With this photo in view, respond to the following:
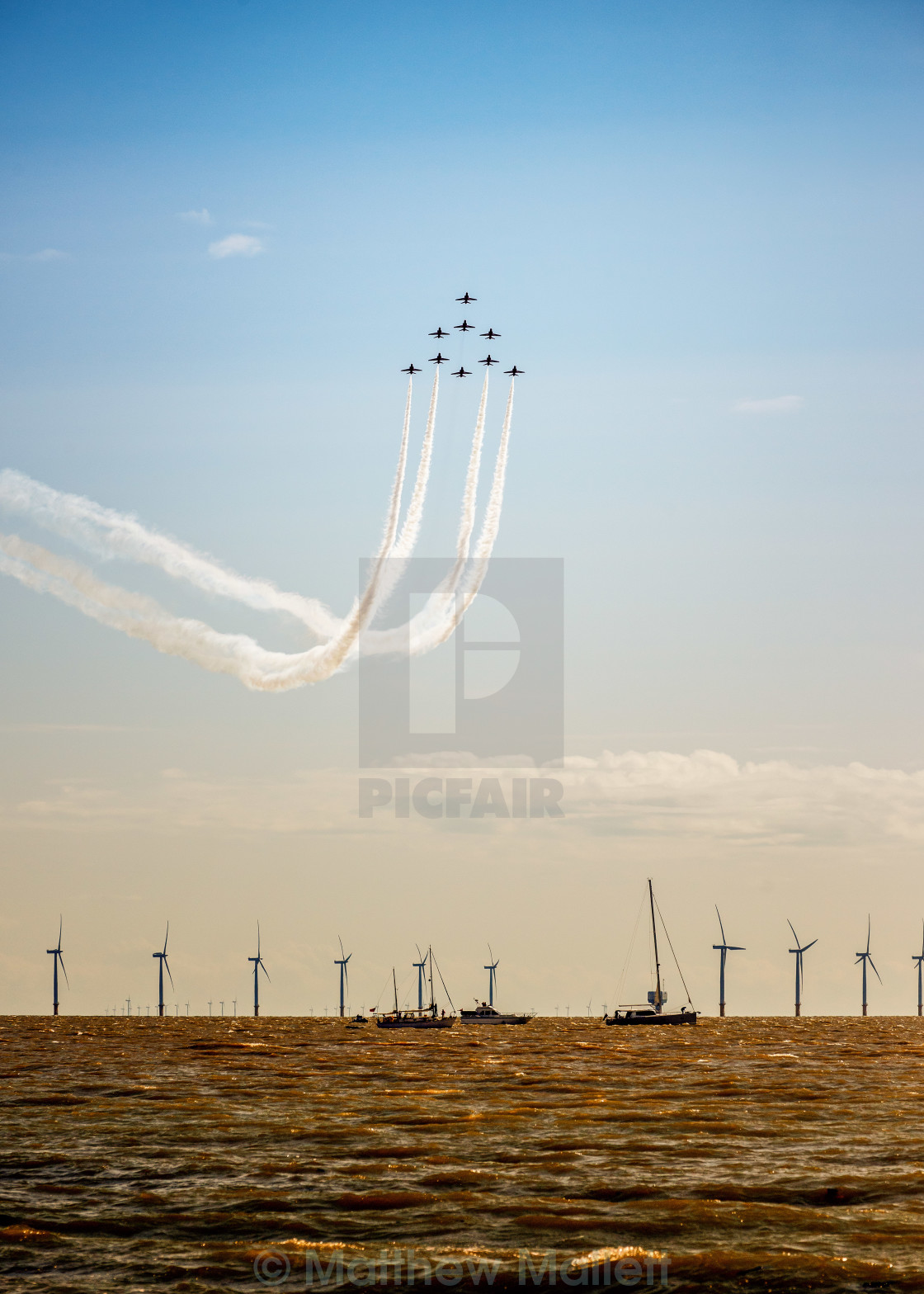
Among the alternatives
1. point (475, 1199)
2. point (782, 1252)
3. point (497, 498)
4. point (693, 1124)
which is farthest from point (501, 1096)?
point (497, 498)

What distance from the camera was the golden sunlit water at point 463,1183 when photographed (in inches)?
1490

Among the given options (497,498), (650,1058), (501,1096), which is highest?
(497,498)

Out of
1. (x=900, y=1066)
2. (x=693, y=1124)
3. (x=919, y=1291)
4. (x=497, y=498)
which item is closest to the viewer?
(x=919, y=1291)

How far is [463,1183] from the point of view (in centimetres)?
5022

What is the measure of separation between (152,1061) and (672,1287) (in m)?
104

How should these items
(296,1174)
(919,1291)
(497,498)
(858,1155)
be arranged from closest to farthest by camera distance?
(919,1291) < (296,1174) < (858,1155) < (497,498)

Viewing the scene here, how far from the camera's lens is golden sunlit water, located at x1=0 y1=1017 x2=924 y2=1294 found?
1490 inches

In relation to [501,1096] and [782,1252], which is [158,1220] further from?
[501,1096]

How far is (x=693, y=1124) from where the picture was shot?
68.5 m

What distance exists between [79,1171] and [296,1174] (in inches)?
358

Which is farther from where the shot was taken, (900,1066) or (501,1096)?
(900,1066)

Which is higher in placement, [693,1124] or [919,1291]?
[919,1291]

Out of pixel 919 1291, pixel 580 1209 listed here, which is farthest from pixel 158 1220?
pixel 919 1291

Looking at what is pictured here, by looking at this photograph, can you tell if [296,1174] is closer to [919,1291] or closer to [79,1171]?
[79,1171]
